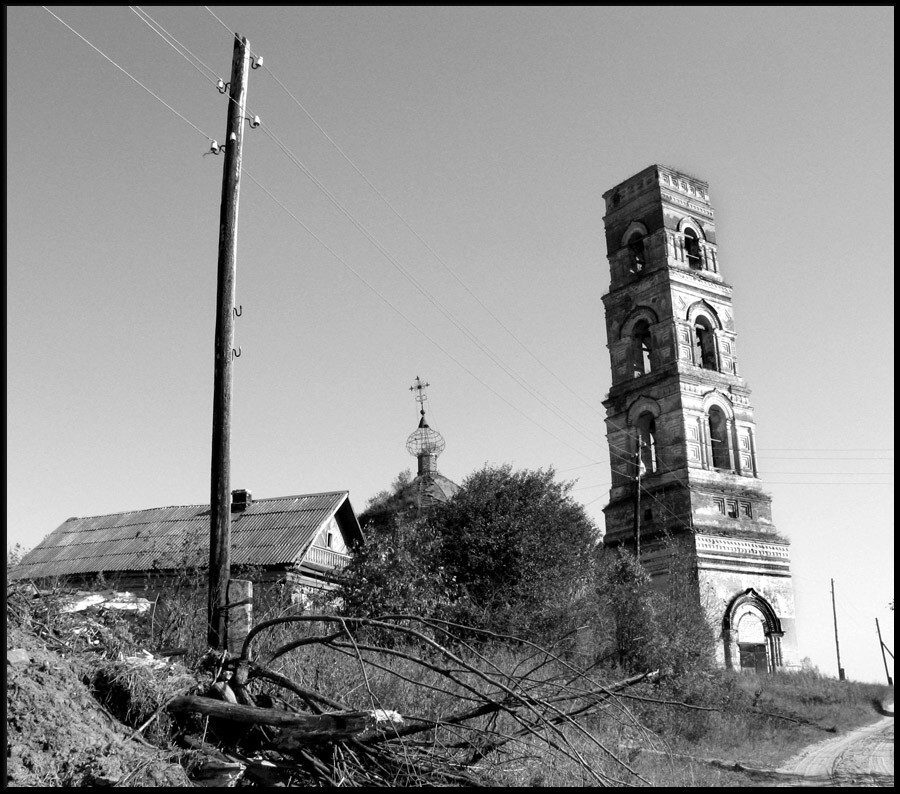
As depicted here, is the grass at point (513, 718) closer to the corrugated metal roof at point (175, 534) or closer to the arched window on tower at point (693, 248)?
the corrugated metal roof at point (175, 534)

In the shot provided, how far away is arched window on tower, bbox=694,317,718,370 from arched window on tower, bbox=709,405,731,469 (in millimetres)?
1999

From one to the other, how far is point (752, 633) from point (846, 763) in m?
14.6

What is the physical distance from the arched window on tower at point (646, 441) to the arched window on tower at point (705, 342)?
3.27 m

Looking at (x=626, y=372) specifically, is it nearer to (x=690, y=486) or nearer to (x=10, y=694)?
(x=690, y=486)

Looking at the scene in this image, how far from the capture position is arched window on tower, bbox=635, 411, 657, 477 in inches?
1271

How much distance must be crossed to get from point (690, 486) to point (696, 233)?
11.2m

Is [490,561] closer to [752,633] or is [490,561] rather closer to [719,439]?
[752,633]

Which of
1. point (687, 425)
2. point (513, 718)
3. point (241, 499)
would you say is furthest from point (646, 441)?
point (513, 718)

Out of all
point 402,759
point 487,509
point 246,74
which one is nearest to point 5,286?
point 402,759

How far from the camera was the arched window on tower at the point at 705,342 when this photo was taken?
3381 centimetres

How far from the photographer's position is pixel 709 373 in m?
32.7

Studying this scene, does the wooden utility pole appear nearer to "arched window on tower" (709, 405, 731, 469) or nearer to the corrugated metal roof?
the corrugated metal roof

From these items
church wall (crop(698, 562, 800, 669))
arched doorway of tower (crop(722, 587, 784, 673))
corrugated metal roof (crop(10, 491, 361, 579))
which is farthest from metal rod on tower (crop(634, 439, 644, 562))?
corrugated metal roof (crop(10, 491, 361, 579))

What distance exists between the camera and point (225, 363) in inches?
425
